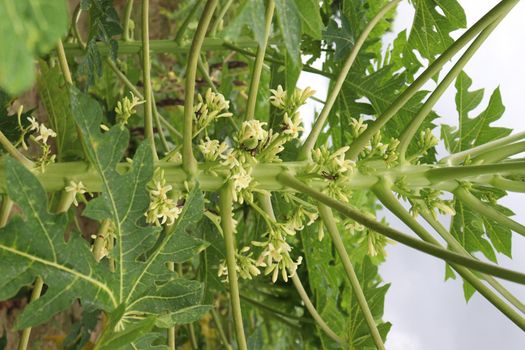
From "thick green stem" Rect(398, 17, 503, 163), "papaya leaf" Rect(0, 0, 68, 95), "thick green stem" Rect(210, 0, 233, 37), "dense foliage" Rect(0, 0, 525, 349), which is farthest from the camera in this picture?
"thick green stem" Rect(210, 0, 233, 37)

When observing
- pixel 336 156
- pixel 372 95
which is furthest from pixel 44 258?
pixel 372 95

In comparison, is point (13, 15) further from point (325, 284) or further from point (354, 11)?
point (325, 284)

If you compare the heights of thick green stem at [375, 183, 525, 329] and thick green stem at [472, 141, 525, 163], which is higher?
thick green stem at [472, 141, 525, 163]

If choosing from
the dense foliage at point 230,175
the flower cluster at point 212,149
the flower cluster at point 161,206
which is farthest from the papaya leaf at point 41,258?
the flower cluster at point 212,149

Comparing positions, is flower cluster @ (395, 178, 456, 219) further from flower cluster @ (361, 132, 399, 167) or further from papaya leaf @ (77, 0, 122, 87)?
papaya leaf @ (77, 0, 122, 87)

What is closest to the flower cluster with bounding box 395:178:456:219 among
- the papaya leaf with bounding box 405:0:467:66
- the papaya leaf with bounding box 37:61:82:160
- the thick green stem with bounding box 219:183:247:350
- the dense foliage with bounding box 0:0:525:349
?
the dense foliage with bounding box 0:0:525:349

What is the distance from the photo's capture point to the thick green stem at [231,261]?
0.88m

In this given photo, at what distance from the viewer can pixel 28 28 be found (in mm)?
368

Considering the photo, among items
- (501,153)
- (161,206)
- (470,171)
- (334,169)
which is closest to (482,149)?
(501,153)

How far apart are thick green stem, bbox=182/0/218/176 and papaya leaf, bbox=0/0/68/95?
13.6 inches

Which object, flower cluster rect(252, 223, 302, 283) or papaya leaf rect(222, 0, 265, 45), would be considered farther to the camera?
flower cluster rect(252, 223, 302, 283)

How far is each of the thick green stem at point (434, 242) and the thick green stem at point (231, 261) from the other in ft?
0.74

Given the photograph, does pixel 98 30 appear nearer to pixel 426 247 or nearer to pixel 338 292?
pixel 426 247

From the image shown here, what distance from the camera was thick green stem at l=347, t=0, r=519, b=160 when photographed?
0.90 metres
